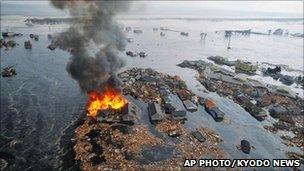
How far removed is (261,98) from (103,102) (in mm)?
42618

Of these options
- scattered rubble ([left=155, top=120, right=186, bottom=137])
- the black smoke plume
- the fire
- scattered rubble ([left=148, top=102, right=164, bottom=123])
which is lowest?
scattered rubble ([left=155, top=120, right=186, bottom=137])

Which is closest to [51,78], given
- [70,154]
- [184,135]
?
[70,154]

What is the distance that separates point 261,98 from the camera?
239ft

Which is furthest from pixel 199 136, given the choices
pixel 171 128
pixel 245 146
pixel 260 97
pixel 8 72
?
pixel 8 72

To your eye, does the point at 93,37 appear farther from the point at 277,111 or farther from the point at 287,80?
the point at 287,80

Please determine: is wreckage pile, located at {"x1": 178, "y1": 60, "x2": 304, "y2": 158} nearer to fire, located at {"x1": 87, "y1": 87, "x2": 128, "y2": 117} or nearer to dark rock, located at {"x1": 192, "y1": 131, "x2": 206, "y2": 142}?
dark rock, located at {"x1": 192, "y1": 131, "x2": 206, "y2": 142}

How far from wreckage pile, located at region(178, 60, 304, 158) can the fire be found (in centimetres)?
3139

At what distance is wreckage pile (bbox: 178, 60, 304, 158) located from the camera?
59.5 metres

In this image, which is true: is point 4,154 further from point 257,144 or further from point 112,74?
Answer: point 257,144

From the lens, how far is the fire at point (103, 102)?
55594mm

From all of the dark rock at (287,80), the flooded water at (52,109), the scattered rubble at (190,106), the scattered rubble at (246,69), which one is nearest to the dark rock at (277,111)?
the flooded water at (52,109)

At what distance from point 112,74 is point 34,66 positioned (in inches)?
1560

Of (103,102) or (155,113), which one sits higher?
(103,102)

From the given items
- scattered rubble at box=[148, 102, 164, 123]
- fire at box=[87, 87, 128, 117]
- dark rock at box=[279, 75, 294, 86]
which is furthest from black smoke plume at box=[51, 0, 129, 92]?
dark rock at box=[279, 75, 294, 86]
